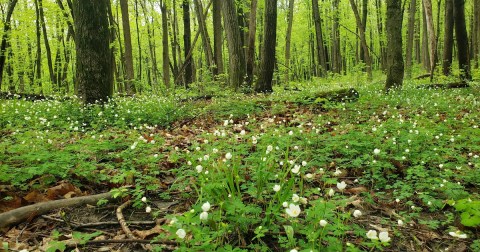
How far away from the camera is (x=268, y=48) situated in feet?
37.8

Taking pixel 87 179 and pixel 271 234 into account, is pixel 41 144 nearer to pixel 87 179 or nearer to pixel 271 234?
pixel 87 179

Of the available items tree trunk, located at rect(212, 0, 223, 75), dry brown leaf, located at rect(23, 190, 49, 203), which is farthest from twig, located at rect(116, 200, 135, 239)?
tree trunk, located at rect(212, 0, 223, 75)

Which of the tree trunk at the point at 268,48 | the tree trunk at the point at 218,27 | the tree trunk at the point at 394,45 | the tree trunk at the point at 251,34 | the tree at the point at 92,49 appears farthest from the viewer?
the tree trunk at the point at 218,27

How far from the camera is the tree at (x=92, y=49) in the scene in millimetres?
7941

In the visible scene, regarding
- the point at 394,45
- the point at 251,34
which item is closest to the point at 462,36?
the point at 394,45

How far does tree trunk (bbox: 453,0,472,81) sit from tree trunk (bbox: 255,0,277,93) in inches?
290

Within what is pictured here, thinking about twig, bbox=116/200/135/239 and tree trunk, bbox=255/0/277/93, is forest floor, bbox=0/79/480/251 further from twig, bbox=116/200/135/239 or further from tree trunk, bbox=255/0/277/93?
tree trunk, bbox=255/0/277/93

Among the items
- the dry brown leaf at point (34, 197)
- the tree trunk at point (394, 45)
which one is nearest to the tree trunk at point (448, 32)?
the tree trunk at point (394, 45)

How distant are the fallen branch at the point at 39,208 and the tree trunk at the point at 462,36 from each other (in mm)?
13717

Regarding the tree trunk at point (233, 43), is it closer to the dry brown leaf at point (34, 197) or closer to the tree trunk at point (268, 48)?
the tree trunk at point (268, 48)

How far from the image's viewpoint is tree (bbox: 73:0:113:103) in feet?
26.1

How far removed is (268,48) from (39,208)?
31.8ft

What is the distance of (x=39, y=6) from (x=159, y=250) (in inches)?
856

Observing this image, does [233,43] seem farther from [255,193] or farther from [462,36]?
[255,193]
